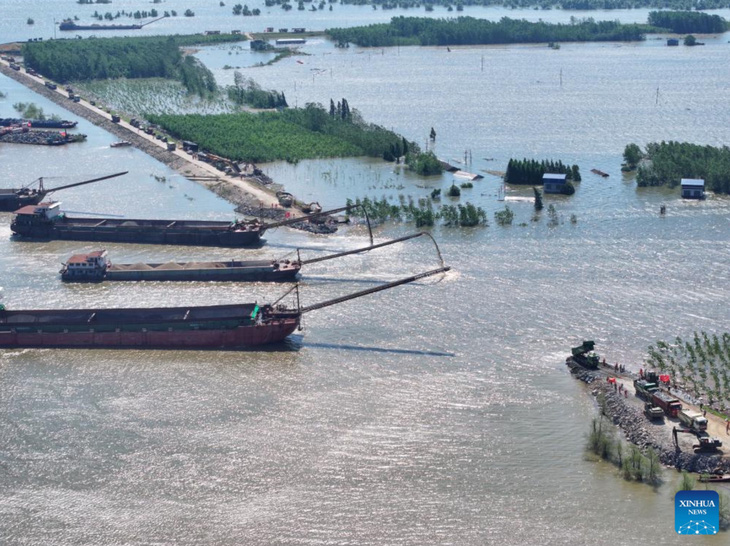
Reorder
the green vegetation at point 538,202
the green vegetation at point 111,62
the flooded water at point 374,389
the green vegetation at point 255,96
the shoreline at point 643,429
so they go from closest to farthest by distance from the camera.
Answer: the flooded water at point 374,389, the shoreline at point 643,429, the green vegetation at point 538,202, the green vegetation at point 255,96, the green vegetation at point 111,62

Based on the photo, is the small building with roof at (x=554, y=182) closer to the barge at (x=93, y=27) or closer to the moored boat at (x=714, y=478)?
the moored boat at (x=714, y=478)

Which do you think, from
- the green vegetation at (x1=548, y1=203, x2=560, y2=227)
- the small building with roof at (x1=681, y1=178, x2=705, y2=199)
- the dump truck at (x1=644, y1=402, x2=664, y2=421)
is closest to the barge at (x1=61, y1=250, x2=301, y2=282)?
the green vegetation at (x1=548, y1=203, x2=560, y2=227)

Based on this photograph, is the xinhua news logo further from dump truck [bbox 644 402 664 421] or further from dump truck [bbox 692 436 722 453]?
dump truck [bbox 644 402 664 421]

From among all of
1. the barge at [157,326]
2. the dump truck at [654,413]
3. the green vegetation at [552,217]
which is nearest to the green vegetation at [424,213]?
the green vegetation at [552,217]

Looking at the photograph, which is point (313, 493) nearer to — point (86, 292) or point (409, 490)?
point (409, 490)

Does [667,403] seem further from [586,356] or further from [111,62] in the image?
[111,62]

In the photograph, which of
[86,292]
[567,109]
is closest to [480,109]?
[567,109]
